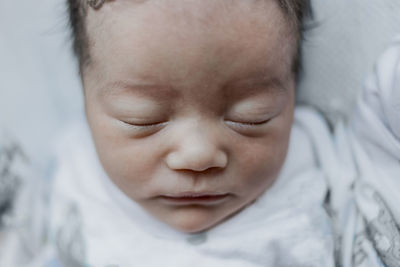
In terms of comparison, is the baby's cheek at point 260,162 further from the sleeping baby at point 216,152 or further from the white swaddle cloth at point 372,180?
the white swaddle cloth at point 372,180

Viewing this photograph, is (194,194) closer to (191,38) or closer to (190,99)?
(190,99)

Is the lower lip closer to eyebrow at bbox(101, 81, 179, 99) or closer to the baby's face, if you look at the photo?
the baby's face

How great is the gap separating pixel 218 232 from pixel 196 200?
0.52 feet

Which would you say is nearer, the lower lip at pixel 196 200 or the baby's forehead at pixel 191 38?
the baby's forehead at pixel 191 38

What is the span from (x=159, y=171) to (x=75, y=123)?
575 millimetres

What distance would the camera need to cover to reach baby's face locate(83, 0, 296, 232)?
2.52 feet

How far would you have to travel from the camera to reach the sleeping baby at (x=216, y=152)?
0.78 meters

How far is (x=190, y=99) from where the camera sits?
803 millimetres

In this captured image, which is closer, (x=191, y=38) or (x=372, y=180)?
(x=191, y=38)

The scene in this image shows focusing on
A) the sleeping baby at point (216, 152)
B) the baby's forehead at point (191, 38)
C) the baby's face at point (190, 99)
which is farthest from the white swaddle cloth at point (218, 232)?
the baby's forehead at point (191, 38)

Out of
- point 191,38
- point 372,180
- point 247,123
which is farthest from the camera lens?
point 372,180

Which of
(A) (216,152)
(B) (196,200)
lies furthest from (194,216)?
(A) (216,152)

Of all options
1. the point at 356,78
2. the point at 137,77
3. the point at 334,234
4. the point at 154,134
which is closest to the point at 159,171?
the point at 154,134

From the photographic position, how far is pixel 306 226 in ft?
3.34
